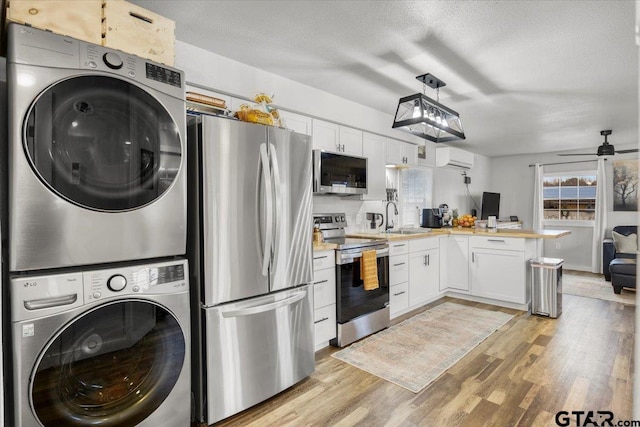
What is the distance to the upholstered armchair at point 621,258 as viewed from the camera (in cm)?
470

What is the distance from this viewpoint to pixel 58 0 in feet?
4.88

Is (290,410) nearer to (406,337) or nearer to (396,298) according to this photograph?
(406,337)

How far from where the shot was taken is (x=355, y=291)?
10.2 ft

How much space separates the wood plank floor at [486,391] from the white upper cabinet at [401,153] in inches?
94.8

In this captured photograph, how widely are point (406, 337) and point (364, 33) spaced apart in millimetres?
2609

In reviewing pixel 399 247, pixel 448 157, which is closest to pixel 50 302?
pixel 399 247

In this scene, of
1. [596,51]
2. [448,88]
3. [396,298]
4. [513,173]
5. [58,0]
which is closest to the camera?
[58,0]

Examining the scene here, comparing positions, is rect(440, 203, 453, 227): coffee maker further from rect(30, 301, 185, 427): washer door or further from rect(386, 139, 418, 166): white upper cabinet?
rect(30, 301, 185, 427): washer door

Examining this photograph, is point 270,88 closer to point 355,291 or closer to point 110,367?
point 355,291

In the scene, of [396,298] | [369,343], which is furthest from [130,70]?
[396,298]

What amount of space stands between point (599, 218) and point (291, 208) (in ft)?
22.4

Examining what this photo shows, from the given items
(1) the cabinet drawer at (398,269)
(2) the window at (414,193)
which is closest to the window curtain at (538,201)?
(2) the window at (414,193)

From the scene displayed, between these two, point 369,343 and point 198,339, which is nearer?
point 198,339

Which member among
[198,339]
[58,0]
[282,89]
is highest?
[282,89]
